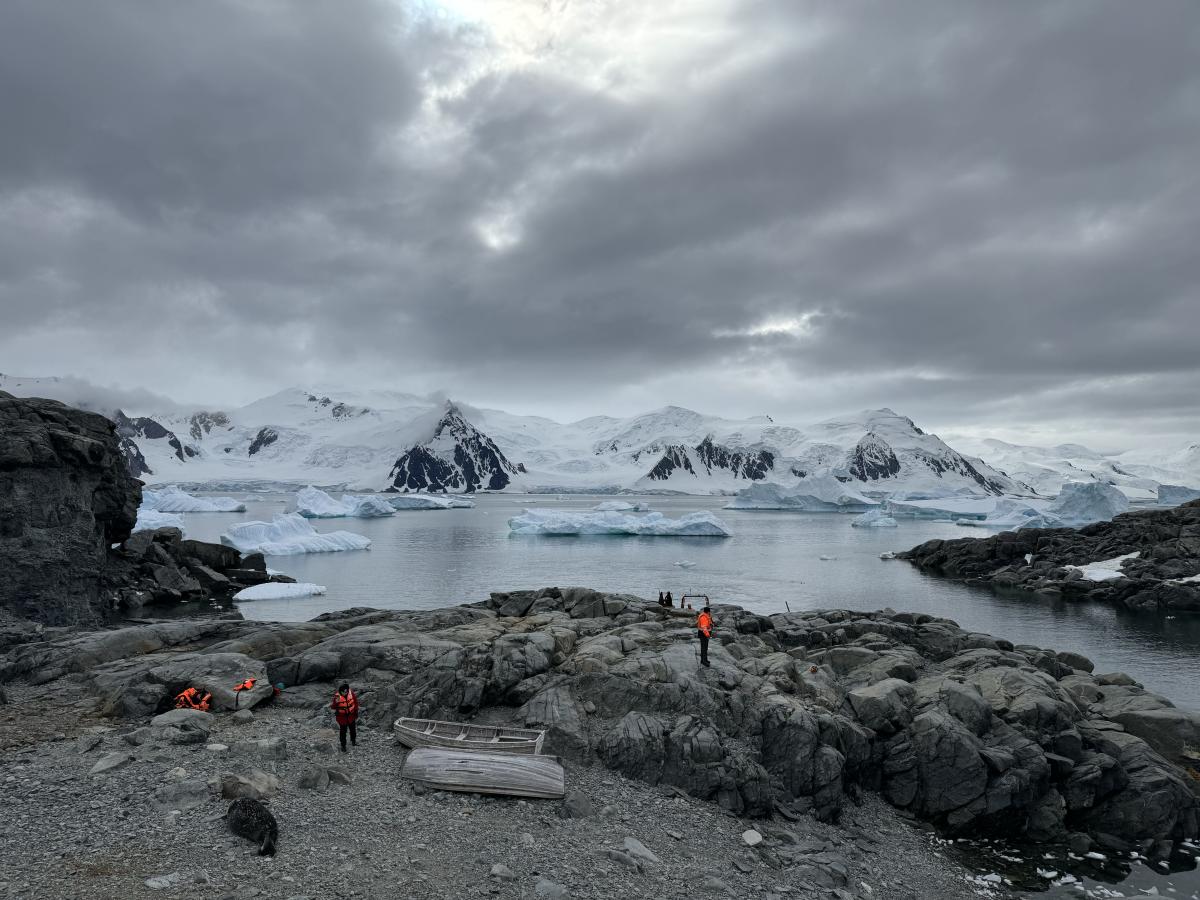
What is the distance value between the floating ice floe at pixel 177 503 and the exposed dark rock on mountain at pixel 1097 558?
273 feet

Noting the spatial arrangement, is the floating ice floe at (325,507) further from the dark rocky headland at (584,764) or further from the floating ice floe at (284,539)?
the dark rocky headland at (584,764)

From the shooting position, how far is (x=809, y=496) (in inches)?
5428

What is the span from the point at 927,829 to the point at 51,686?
20.0 meters

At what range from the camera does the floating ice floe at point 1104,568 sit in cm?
4725

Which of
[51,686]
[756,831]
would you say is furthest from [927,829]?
[51,686]

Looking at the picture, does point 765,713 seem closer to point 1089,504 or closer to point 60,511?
point 60,511

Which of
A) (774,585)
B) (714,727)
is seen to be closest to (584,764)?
(714,727)

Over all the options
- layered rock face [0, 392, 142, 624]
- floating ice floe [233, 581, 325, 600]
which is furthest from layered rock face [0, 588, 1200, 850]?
floating ice floe [233, 581, 325, 600]

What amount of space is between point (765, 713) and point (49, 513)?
30488mm

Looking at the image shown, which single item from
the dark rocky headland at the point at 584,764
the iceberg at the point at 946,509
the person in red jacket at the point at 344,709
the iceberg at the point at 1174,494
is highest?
the iceberg at the point at 1174,494

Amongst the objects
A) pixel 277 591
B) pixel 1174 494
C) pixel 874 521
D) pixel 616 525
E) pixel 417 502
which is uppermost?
pixel 1174 494

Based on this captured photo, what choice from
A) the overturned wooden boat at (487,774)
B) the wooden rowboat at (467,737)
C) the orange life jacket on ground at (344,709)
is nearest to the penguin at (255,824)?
the overturned wooden boat at (487,774)

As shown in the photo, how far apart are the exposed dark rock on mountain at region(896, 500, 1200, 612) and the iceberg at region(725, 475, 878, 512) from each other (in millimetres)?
72628

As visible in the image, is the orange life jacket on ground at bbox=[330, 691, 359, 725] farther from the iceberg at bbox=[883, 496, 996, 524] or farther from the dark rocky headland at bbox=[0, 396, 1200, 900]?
the iceberg at bbox=[883, 496, 996, 524]
